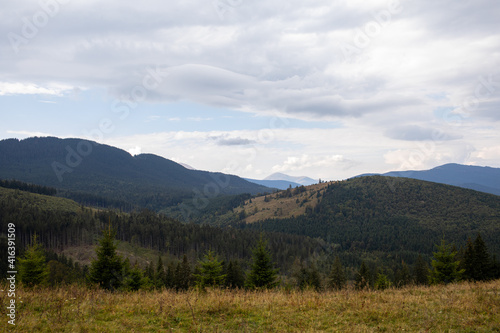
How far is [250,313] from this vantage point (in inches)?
418

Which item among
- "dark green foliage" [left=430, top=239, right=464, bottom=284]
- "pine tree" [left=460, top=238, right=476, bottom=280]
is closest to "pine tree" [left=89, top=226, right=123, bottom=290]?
"dark green foliage" [left=430, top=239, right=464, bottom=284]

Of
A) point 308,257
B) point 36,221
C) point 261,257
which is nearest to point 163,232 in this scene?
point 36,221

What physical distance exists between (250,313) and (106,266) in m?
20.5

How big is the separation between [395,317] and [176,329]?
7698 mm

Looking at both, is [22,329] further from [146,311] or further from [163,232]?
[163,232]

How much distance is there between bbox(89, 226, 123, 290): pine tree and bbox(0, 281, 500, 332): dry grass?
1400 cm

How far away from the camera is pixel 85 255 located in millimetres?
106812

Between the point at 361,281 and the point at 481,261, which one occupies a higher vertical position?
the point at 361,281

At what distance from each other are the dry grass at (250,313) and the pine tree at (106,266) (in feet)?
45.9

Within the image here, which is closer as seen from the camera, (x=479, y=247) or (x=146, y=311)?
(x=146, y=311)

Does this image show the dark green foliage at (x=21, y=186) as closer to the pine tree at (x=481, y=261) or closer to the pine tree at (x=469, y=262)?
the pine tree at (x=469, y=262)

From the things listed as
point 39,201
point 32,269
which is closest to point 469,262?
point 32,269

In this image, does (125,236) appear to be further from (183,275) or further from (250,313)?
(250,313)

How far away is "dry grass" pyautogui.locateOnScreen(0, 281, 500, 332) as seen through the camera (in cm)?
901
